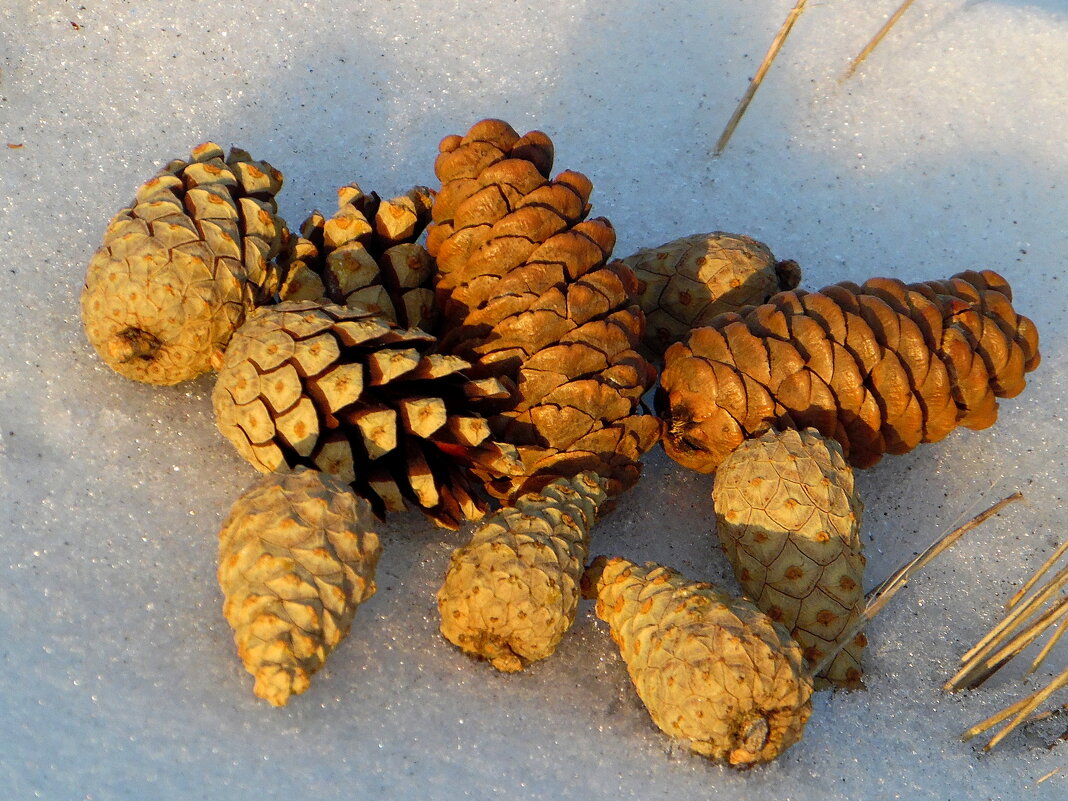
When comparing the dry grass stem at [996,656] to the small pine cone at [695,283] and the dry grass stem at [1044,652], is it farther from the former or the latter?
the small pine cone at [695,283]

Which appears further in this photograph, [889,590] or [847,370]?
[847,370]

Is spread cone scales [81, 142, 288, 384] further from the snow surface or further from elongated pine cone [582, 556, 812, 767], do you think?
elongated pine cone [582, 556, 812, 767]

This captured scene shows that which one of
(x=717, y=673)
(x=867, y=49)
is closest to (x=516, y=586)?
(x=717, y=673)

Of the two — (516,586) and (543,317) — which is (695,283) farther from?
(516,586)

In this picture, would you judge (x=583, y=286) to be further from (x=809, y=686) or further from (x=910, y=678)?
(x=910, y=678)

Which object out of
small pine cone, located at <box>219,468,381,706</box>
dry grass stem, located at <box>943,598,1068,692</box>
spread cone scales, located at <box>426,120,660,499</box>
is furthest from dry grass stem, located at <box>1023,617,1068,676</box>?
small pine cone, located at <box>219,468,381,706</box>
